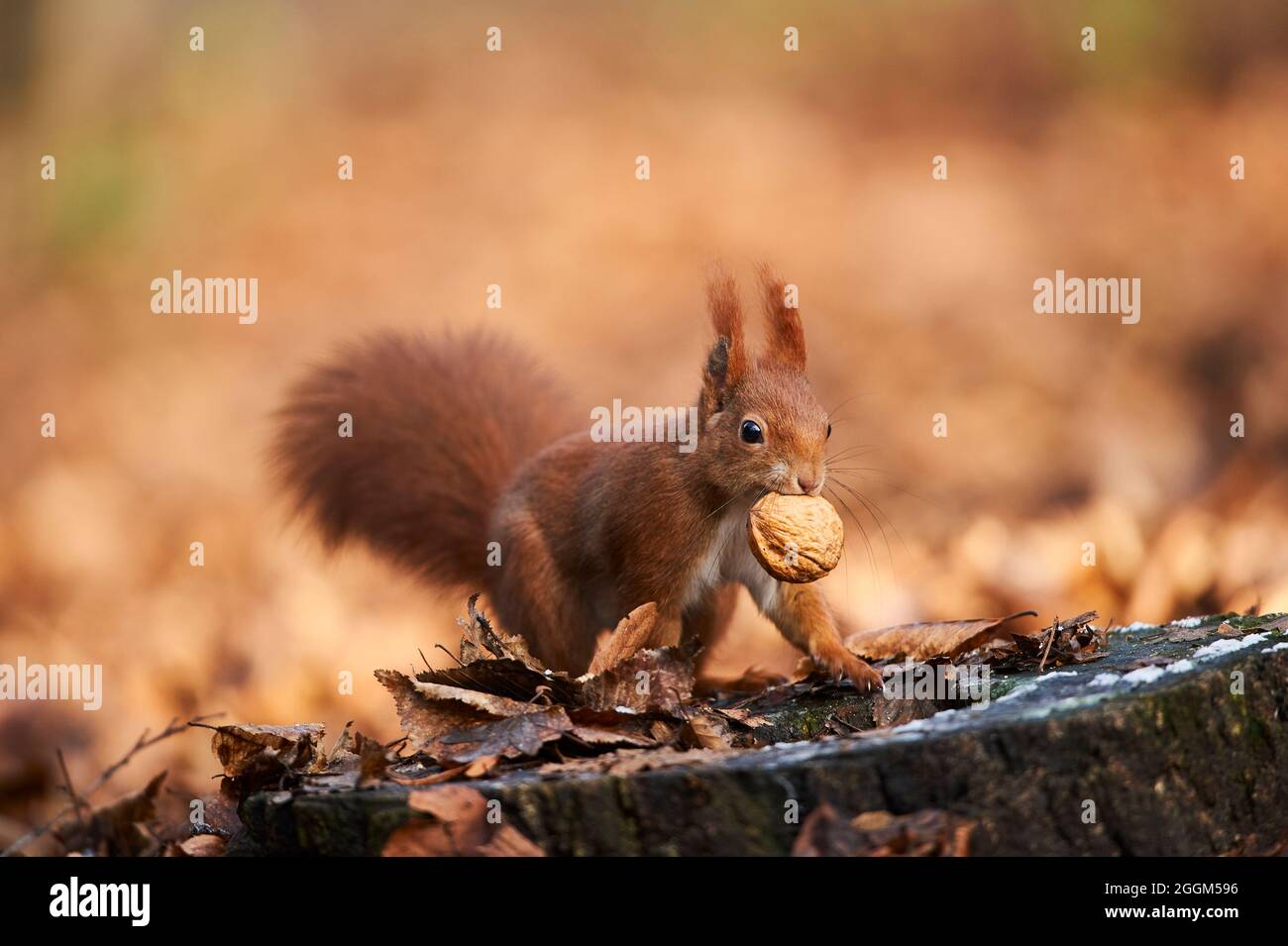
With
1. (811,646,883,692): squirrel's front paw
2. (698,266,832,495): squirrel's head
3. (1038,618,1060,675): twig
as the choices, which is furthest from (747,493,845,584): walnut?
(1038,618,1060,675): twig

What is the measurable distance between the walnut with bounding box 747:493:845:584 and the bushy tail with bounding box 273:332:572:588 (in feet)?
3.41

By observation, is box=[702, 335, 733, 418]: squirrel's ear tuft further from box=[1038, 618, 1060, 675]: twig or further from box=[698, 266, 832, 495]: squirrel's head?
box=[1038, 618, 1060, 675]: twig

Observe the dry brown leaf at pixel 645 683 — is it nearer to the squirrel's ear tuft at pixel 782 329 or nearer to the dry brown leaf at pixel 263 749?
the dry brown leaf at pixel 263 749

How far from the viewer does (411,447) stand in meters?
3.51

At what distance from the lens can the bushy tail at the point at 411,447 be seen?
11.5 ft

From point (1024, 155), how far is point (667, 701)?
14.8ft

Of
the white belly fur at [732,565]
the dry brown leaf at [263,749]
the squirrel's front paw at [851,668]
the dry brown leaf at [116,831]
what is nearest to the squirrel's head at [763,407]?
the white belly fur at [732,565]

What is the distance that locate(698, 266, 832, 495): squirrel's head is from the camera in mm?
2668

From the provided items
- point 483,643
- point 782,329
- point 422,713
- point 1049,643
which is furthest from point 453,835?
point 782,329

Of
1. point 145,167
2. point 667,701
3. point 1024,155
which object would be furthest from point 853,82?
point 667,701

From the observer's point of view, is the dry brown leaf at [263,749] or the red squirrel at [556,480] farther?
the red squirrel at [556,480]

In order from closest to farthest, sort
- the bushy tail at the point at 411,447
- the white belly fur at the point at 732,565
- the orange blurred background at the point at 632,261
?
1. the white belly fur at the point at 732,565
2. the bushy tail at the point at 411,447
3. the orange blurred background at the point at 632,261

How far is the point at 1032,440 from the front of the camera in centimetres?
534
